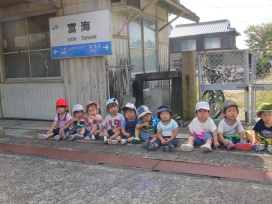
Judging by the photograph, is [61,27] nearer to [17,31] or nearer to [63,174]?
[17,31]

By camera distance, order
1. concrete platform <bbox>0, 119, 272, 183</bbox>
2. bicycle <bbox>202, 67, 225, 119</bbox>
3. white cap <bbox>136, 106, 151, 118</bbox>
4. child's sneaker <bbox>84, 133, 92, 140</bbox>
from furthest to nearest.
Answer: bicycle <bbox>202, 67, 225, 119</bbox> → child's sneaker <bbox>84, 133, 92, 140</bbox> → white cap <bbox>136, 106, 151, 118</bbox> → concrete platform <bbox>0, 119, 272, 183</bbox>

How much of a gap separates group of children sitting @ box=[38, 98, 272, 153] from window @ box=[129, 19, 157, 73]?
2.41 metres

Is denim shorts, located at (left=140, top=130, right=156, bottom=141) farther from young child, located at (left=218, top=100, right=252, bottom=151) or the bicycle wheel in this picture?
the bicycle wheel

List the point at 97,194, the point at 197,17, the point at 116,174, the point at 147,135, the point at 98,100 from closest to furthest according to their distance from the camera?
the point at 97,194 → the point at 116,174 → the point at 147,135 → the point at 98,100 → the point at 197,17

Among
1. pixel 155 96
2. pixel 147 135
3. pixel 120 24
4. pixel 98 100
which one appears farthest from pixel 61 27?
pixel 147 135

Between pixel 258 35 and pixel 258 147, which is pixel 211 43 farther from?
pixel 258 147

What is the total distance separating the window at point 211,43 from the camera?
96.6 ft

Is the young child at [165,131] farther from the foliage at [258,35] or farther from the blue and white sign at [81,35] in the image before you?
the foliage at [258,35]

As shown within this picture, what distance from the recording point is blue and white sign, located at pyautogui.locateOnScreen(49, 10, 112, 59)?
19.9 feet

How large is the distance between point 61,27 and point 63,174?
3.90 metres

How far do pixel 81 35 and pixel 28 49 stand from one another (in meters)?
1.94

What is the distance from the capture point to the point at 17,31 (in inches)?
296

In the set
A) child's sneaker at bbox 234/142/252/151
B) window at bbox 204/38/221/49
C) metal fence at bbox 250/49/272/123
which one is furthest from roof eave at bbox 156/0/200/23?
window at bbox 204/38/221/49

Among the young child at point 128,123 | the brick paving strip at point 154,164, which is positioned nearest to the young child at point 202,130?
the brick paving strip at point 154,164
